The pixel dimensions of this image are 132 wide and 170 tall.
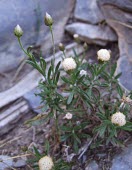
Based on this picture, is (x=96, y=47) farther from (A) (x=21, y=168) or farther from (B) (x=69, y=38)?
(A) (x=21, y=168)

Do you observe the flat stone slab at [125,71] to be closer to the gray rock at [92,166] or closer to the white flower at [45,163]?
the gray rock at [92,166]

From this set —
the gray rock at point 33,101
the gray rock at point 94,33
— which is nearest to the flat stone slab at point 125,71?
the gray rock at point 94,33

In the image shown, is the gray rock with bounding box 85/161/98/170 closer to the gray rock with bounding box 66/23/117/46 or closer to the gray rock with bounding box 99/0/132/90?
the gray rock with bounding box 99/0/132/90

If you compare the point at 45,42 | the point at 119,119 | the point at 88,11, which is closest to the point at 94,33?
the point at 88,11

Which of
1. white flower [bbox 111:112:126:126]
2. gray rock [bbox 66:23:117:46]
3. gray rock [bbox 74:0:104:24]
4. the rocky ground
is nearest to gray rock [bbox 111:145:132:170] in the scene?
the rocky ground

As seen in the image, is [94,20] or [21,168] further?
[94,20]

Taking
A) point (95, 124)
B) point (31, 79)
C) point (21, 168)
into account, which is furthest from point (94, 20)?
point (21, 168)
